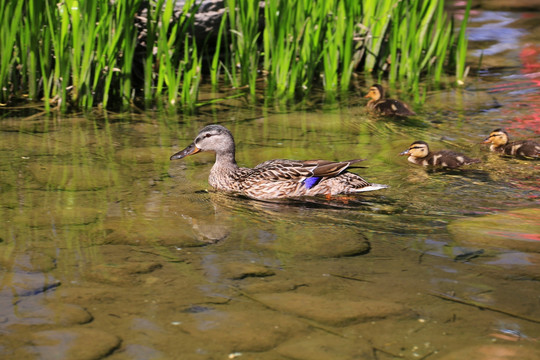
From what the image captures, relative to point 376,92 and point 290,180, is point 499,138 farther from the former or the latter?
point 290,180

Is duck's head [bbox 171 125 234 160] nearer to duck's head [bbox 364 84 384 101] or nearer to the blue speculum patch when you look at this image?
the blue speculum patch

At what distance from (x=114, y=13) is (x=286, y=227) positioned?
13.6ft

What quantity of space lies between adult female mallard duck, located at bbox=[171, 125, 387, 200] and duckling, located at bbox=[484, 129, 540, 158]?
148 cm

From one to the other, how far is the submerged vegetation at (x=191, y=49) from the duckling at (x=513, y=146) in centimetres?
213

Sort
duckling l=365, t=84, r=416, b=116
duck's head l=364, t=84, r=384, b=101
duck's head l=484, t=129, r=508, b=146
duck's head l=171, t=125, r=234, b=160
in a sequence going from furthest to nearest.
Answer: duck's head l=364, t=84, r=384, b=101 → duckling l=365, t=84, r=416, b=116 → duck's head l=484, t=129, r=508, b=146 → duck's head l=171, t=125, r=234, b=160

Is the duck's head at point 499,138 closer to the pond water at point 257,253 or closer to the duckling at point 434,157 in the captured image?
the pond water at point 257,253

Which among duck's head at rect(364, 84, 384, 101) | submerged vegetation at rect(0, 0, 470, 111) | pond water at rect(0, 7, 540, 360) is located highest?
submerged vegetation at rect(0, 0, 470, 111)

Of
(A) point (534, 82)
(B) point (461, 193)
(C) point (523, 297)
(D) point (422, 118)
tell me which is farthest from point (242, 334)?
(A) point (534, 82)

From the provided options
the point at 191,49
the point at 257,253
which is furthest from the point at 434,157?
the point at 191,49

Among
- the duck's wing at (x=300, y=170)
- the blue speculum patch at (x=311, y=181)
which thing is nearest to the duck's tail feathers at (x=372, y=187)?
the duck's wing at (x=300, y=170)

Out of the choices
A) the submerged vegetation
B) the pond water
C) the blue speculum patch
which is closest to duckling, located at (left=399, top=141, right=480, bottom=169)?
the pond water

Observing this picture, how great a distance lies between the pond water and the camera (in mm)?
3154

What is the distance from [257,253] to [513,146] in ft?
10.4

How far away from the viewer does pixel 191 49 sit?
819cm
